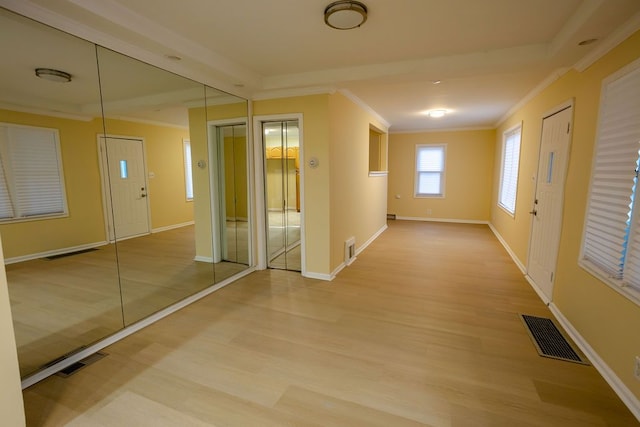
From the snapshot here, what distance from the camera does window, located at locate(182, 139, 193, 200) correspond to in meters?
3.55

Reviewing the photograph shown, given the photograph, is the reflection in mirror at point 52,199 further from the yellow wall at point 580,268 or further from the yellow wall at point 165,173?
the yellow wall at point 580,268

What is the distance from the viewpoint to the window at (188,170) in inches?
140

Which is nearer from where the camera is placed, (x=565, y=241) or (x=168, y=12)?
(x=168, y=12)

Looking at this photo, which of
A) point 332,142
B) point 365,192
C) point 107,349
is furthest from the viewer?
point 365,192

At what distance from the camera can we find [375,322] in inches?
113

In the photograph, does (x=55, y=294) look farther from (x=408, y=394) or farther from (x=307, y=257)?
(x=408, y=394)

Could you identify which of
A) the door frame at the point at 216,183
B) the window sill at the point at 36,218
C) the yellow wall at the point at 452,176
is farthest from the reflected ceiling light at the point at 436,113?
the window sill at the point at 36,218

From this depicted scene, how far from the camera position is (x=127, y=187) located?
293cm

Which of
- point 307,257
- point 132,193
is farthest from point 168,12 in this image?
point 307,257

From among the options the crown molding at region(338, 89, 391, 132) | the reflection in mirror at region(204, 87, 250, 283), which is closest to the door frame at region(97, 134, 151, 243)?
the reflection in mirror at region(204, 87, 250, 283)

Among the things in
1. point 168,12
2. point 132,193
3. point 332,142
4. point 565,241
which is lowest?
point 565,241

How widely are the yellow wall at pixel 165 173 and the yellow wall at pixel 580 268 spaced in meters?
3.97

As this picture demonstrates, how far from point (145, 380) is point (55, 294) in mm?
1538

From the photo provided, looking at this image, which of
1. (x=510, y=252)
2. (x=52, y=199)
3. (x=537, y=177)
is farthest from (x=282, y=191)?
(x=510, y=252)
